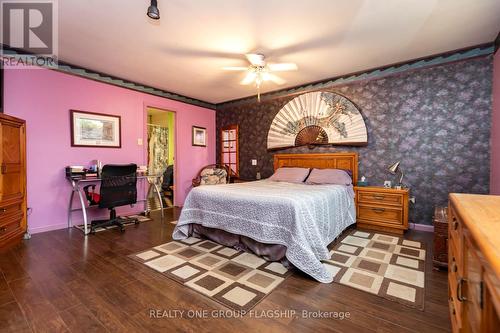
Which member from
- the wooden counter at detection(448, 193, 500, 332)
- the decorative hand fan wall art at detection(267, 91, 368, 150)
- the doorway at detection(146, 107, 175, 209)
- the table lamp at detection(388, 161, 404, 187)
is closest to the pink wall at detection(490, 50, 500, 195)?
the table lamp at detection(388, 161, 404, 187)

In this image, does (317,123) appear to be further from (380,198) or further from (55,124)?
(55,124)

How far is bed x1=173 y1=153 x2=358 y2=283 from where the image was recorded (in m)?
2.20

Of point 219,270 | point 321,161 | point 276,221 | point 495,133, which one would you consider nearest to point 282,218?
point 276,221

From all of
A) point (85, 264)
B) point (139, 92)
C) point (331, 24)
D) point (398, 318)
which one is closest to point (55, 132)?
point (139, 92)

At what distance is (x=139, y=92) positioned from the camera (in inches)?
178

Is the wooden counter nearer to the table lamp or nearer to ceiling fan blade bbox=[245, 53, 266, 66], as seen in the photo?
Result: the table lamp

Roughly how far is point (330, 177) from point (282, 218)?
1736 millimetres

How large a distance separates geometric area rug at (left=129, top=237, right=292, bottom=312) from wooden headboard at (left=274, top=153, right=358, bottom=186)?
2372 millimetres

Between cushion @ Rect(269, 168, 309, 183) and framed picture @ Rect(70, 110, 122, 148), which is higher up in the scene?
framed picture @ Rect(70, 110, 122, 148)

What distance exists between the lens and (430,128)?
336cm

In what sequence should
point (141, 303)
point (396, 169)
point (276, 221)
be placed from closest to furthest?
1. point (141, 303)
2. point (276, 221)
3. point (396, 169)

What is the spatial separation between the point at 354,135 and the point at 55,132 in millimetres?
4698

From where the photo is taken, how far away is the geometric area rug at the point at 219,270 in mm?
1854

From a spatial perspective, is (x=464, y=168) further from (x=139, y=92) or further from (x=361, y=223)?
(x=139, y=92)
